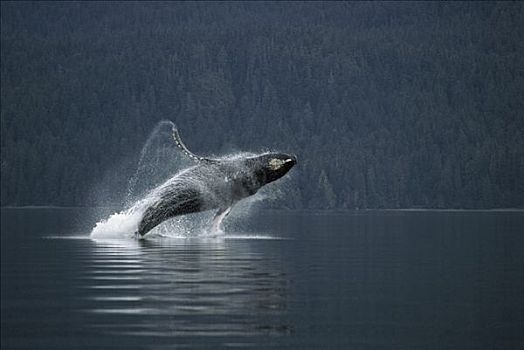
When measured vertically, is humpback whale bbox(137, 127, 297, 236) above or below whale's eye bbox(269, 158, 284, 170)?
below

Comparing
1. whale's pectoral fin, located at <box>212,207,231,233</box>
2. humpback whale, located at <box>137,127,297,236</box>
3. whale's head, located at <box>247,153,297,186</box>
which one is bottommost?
whale's pectoral fin, located at <box>212,207,231,233</box>

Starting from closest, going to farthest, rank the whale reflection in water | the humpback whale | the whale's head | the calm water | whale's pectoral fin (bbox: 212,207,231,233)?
1. the calm water
2. the whale reflection in water
3. the whale's head
4. the humpback whale
5. whale's pectoral fin (bbox: 212,207,231,233)

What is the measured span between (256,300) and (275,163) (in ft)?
68.1

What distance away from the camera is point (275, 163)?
47.2m

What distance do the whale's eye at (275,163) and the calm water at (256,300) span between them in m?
3.60

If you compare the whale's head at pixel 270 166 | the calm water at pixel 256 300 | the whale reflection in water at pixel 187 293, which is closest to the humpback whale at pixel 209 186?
the whale's head at pixel 270 166

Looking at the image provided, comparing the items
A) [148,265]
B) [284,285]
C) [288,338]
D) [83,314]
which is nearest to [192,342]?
[288,338]

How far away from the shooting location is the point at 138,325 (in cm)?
2295

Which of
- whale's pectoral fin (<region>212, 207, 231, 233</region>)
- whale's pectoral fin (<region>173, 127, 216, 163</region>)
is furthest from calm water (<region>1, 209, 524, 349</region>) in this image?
whale's pectoral fin (<region>212, 207, 231, 233</region>)

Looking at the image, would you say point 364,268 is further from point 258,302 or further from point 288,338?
point 288,338

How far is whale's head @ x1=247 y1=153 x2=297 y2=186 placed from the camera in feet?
154

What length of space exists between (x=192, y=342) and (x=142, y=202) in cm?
2994

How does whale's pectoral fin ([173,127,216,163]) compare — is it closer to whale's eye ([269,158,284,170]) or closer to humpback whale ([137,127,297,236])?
humpback whale ([137,127,297,236])

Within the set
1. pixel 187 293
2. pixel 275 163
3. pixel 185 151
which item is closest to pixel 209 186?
pixel 185 151
